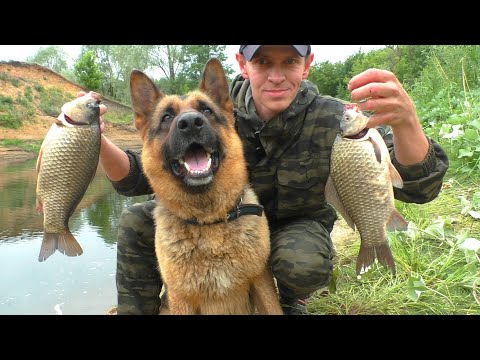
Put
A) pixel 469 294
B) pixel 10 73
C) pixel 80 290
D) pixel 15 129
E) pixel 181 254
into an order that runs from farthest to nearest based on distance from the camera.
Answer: pixel 10 73 < pixel 15 129 < pixel 80 290 < pixel 469 294 < pixel 181 254

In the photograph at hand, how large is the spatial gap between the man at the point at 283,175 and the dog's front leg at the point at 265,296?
13cm

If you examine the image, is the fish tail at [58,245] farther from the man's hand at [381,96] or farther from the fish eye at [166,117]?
the man's hand at [381,96]

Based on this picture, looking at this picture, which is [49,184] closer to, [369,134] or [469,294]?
[369,134]

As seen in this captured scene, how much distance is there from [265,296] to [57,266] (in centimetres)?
416

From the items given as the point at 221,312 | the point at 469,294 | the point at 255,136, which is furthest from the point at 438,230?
the point at 221,312

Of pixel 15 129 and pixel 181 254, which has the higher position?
pixel 15 129

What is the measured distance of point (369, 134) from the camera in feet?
8.18

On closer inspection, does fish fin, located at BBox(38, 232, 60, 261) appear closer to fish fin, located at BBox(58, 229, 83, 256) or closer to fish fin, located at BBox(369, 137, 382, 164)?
fish fin, located at BBox(58, 229, 83, 256)

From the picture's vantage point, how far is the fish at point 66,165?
2.66m

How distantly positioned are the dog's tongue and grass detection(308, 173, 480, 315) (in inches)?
74.8

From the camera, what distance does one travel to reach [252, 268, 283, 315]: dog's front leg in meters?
3.17

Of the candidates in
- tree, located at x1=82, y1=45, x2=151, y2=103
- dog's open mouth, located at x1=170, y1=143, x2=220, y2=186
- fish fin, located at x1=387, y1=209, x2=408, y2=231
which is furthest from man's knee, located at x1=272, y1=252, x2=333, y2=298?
tree, located at x1=82, y1=45, x2=151, y2=103

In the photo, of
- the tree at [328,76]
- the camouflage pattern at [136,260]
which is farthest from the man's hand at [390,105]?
the tree at [328,76]

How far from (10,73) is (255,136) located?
25811 mm
